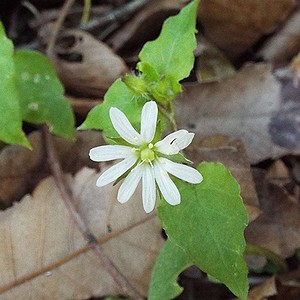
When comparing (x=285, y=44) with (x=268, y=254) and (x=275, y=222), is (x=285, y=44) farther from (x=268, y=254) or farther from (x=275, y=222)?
(x=268, y=254)

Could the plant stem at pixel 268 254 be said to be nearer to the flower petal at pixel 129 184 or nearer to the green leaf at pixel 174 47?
the flower petal at pixel 129 184

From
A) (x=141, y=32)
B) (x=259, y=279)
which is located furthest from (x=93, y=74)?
(x=259, y=279)

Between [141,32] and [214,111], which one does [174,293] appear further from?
[141,32]

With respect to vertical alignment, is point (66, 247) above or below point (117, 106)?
below

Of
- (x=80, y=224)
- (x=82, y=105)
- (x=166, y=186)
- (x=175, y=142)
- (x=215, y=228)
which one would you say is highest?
(x=175, y=142)

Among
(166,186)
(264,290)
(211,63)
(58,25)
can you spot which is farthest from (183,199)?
(58,25)

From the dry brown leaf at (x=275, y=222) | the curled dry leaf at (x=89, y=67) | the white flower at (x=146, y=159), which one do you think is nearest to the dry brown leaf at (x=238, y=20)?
the curled dry leaf at (x=89, y=67)

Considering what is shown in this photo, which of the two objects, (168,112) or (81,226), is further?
(81,226)
